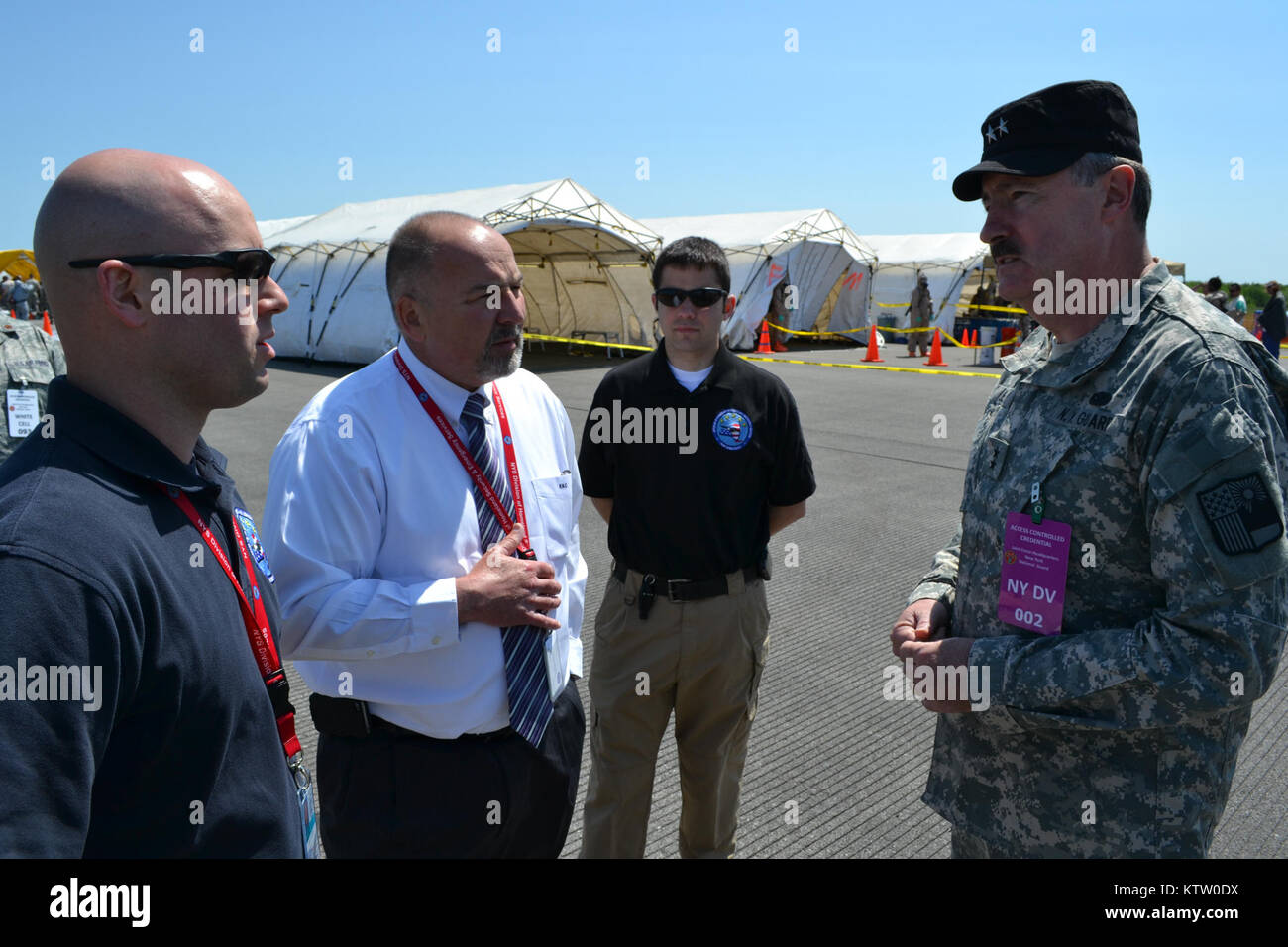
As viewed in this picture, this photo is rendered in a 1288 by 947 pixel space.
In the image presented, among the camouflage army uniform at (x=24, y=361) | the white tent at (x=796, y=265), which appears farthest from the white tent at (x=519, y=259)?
the camouflage army uniform at (x=24, y=361)

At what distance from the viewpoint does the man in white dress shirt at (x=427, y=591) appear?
2.11 metres

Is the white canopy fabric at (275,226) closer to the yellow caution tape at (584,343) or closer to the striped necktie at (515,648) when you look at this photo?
the yellow caution tape at (584,343)

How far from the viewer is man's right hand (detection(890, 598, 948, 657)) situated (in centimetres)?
216

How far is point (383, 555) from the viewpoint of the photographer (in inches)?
87.5

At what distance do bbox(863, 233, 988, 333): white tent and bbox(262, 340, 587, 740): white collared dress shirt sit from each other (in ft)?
93.8

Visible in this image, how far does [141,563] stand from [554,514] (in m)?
1.39

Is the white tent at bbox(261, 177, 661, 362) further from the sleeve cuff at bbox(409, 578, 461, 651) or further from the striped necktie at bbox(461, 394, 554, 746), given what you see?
the sleeve cuff at bbox(409, 578, 461, 651)

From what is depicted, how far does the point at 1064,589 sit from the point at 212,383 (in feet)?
5.98

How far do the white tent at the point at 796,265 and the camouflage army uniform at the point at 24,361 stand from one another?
846 inches

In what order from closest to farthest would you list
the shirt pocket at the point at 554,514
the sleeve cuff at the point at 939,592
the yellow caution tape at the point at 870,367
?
the sleeve cuff at the point at 939,592, the shirt pocket at the point at 554,514, the yellow caution tape at the point at 870,367

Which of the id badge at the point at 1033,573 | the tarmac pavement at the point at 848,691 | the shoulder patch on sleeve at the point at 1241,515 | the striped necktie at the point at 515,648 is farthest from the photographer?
the tarmac pavement at the point at 848,691

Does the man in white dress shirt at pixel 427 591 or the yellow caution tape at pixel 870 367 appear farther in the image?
the yellow caution tape at pixel 870 367

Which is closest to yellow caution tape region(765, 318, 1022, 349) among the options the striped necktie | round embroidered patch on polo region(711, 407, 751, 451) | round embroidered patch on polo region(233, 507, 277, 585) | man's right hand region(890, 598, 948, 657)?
round embroidered patch on polo region(711, 407, 751, 451)

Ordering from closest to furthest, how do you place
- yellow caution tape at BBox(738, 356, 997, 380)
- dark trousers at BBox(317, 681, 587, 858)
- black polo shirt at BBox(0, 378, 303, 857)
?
black polo shirt at BBox(0, 378, 303, 857) < dark trousers at BBox(317, 681, 587, 858) < yellow caution tape at BBox(738, 356, 997, 380)
